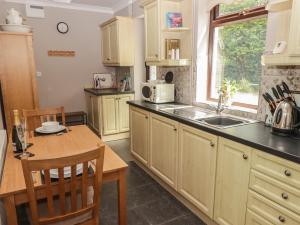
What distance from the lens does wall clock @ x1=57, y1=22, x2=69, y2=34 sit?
463 centimetres

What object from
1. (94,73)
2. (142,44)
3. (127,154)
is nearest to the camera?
(127,154)

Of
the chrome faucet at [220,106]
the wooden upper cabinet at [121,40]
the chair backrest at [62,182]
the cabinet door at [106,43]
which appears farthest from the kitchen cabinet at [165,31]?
the chair backrest at [62,182]

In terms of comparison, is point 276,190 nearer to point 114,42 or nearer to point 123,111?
point 123,111

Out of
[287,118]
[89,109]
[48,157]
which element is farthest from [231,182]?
[89,109]

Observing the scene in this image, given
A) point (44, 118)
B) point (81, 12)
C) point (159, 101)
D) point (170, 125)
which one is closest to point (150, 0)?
point (159, 101)

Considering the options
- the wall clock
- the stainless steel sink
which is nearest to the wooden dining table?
the stainless steel sink

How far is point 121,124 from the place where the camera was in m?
4.30

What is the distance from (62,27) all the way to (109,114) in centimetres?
216

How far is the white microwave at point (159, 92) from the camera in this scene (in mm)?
2977

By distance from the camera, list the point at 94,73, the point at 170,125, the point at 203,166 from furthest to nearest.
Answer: the point at 94,73 → the point at 170,125 → the point at 203,166

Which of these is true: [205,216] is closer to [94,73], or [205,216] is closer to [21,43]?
[21,43]

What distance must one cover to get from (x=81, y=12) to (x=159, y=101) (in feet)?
10.2

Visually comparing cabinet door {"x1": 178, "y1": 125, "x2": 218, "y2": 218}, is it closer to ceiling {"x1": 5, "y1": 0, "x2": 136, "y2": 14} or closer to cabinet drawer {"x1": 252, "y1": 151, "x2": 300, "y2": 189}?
cabinet drawer {"x1": 252, "y1": 151, "x2": 300, "y2": 189}

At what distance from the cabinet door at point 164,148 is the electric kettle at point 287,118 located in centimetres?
92
